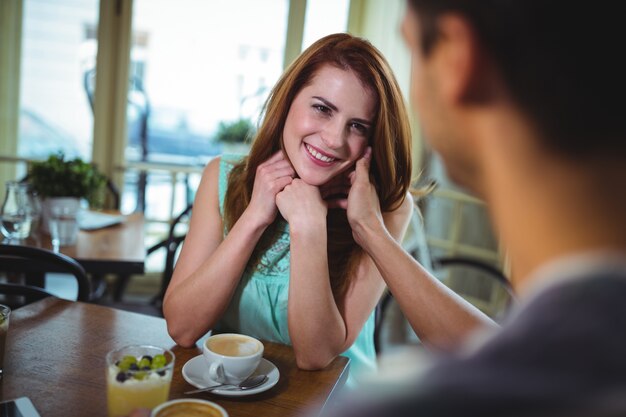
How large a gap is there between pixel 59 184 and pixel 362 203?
1.41 m

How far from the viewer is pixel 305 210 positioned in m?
1.39

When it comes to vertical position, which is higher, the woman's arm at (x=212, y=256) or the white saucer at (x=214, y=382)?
the woman's arm at (x=212, y=256)

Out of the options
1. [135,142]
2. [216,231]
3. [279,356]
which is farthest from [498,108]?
[135,142]

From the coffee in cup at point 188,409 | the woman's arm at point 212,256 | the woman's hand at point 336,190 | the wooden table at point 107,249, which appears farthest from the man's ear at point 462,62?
the wooden table at point 107,249

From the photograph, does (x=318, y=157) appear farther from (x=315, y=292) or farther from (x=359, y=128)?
(x=315, y=292)

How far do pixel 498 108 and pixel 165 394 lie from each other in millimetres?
674

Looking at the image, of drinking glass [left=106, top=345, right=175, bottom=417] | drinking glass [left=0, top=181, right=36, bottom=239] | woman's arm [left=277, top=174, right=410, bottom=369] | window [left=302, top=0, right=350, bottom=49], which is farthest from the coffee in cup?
window [left=302, top=0, right=350, bottom=49]

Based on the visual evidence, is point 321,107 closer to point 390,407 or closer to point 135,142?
point 390,407

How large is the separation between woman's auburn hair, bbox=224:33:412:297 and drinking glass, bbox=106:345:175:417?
2.16 ft

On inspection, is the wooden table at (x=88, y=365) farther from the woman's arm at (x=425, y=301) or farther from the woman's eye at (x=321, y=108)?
the woman's eye at (x=321, y=108)

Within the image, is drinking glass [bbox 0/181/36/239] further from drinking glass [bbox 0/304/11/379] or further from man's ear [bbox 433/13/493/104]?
man's ear [bbox 433/13/493/104]

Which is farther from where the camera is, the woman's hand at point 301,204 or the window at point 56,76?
the window at point 56,76

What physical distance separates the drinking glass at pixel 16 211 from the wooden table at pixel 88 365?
2.82 feet

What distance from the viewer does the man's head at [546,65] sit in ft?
1.21
